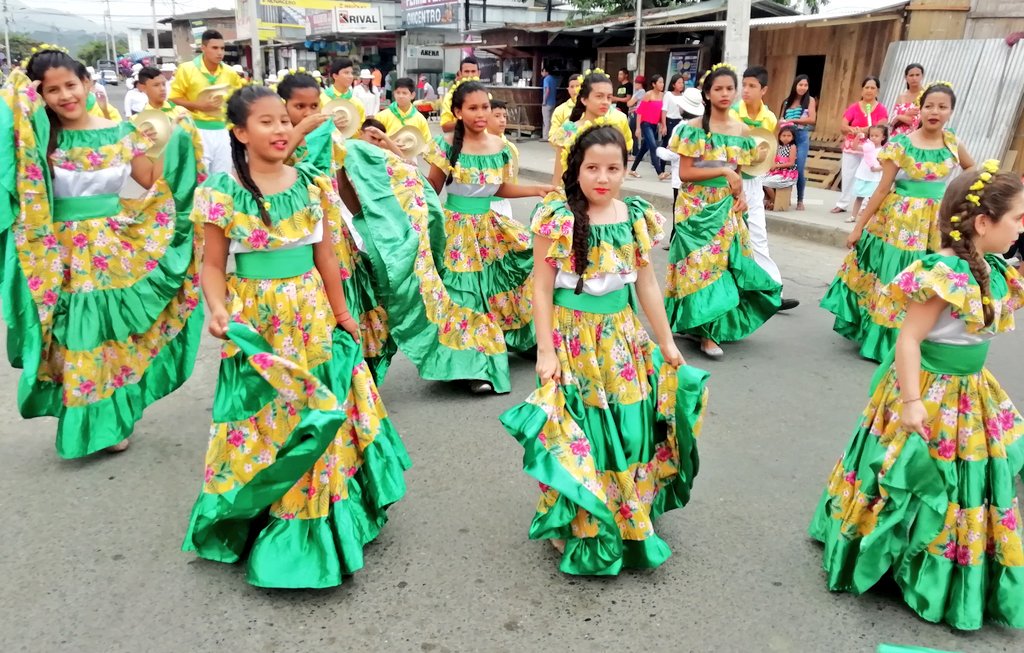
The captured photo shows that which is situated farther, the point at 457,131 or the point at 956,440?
the point at 457,131

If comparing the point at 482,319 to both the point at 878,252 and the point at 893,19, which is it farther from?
the point at 893,19

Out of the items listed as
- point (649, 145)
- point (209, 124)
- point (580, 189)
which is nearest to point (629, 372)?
point (580, 189)

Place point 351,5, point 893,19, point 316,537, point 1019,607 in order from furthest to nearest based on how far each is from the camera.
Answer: point 351,5 → point 893,19 → point 316,537 → point 1019,607

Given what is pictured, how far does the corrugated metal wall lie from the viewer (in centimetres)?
1104

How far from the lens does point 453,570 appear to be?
10.8ft

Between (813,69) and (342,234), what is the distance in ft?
44.1

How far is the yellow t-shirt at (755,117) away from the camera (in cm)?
582

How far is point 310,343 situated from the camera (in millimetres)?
3211

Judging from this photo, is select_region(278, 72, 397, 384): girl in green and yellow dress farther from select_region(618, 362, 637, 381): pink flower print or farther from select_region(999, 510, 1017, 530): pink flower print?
select_region(999, 510, 1017, 530): pink flower print

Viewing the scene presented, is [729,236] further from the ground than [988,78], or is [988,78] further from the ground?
→ [988,78]

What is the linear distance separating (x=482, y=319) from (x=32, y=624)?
292 cm

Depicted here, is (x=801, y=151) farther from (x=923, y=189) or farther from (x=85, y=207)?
(x=85, y=207)

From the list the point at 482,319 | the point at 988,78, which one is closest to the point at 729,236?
the point at 482,319

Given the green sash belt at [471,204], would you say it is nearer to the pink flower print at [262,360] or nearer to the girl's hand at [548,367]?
the girl's hand at [548,367]
